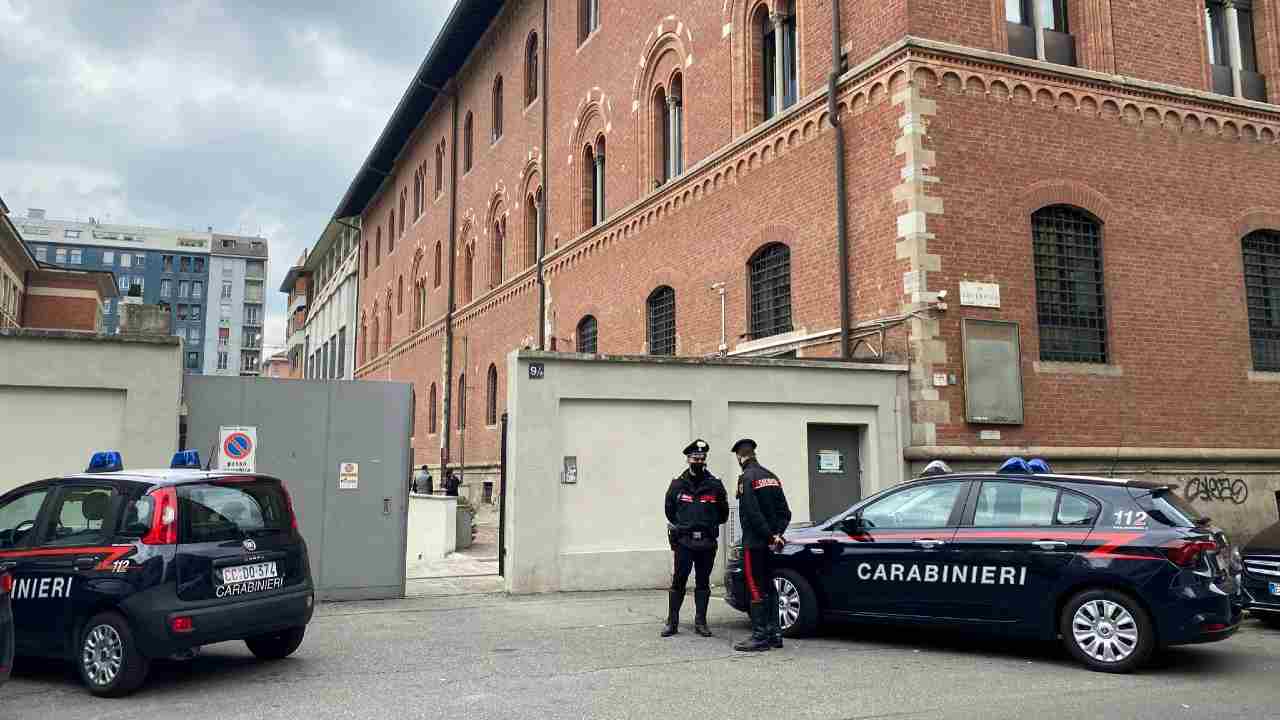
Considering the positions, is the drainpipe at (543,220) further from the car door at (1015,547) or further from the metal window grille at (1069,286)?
the car door at (1015,547)

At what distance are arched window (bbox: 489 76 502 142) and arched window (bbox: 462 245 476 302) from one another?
4.14 m

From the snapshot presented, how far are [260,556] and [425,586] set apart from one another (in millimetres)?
5745

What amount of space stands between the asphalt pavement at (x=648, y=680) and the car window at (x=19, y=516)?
1020 millimetres

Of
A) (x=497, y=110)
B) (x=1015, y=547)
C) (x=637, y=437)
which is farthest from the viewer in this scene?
(x=497, y=110)

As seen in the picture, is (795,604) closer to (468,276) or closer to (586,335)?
(586,335)

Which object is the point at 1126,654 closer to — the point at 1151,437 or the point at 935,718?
the point at 935,718

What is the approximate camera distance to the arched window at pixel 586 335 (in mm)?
24062

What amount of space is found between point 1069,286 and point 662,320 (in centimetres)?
858

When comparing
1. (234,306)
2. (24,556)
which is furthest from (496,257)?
(234,306)

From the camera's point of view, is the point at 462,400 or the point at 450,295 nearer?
the point at 462,400

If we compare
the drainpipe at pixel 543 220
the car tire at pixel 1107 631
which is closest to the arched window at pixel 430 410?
the drainpipe at pixel 543 220

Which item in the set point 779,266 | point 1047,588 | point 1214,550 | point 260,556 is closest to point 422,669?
point 260,556

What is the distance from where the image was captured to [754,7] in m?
18.0

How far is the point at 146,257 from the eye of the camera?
114 m
